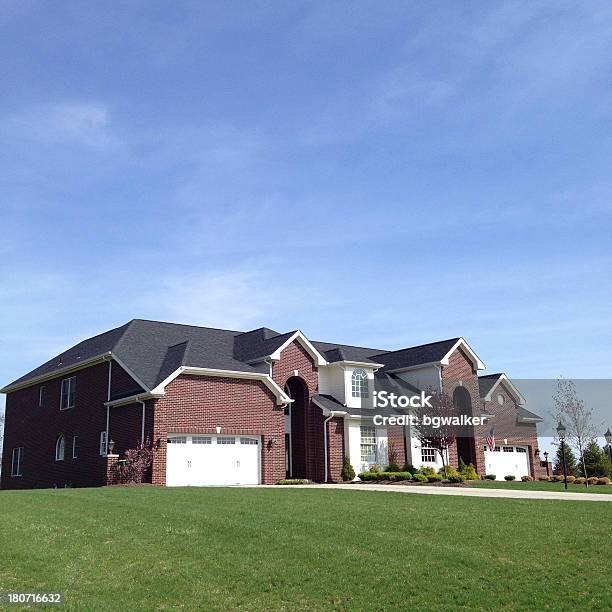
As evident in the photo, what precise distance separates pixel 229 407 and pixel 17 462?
1775 centimetres

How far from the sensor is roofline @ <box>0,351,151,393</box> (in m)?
32.5

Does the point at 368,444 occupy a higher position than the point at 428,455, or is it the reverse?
the point at 368,444

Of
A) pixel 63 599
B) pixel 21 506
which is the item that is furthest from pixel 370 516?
pixel 21 506

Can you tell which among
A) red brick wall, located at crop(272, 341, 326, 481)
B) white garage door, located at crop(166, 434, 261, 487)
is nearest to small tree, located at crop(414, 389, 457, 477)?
red brick wall, located at crop(272, 341, 326, 481)

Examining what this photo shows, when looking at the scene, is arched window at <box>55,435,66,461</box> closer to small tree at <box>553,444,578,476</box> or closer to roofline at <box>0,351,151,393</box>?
roofline at <box>0,351,151,393</box>

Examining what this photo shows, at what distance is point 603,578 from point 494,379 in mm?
36682

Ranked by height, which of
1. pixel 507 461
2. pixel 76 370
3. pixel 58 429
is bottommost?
pixel 507 461

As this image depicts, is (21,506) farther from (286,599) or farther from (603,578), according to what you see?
(603,578)

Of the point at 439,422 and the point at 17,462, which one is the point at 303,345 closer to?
the point at 439,422

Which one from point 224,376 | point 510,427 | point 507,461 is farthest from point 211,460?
point 510,427

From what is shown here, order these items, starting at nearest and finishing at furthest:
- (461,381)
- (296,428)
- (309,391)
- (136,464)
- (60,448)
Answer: (136,464), (60,448), (309,391), (296,428), (461,381)

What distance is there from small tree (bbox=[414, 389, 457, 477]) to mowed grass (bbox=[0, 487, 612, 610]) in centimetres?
2117

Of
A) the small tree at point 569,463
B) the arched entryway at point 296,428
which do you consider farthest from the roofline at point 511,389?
the arched entryway at point 296,428

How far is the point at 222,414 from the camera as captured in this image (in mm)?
32281
